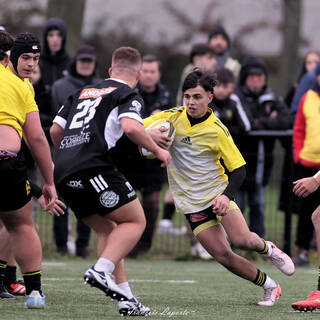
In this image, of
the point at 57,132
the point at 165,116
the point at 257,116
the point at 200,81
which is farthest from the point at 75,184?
the point at 257,116

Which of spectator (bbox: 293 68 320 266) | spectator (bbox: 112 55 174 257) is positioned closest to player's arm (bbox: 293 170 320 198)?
spectator (bbox: 293 68 320 266)

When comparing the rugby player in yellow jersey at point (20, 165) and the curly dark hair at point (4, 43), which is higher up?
the curly dark hair at point (4, 43)

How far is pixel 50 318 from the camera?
586cm

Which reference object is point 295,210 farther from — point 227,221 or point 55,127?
point 55,127

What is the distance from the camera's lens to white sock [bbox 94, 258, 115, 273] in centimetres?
589

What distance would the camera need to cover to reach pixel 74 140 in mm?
6301

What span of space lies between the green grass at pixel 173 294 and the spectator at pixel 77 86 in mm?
252

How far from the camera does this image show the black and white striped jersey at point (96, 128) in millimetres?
6184

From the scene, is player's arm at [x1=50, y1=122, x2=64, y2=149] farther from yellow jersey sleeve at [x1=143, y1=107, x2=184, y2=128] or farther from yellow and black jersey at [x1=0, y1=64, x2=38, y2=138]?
yellow jersey sleeve at [x1=143, y1=107, x2=184, y2=128]

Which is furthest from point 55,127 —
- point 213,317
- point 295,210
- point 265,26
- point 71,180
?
point 265,26

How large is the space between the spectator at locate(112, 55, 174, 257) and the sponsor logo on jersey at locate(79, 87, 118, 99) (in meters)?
4.54

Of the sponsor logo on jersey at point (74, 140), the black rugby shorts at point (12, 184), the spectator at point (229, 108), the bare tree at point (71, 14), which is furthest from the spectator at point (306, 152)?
the bare tree at point (71, 14)

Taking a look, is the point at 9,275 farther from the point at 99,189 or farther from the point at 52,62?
the point at 52,62

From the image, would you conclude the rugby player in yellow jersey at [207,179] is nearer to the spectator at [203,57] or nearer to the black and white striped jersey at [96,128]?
the black and white striped jersey at [96,128]
